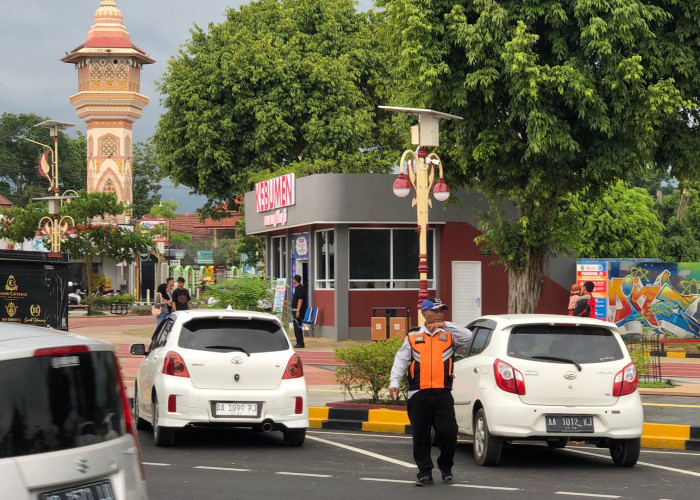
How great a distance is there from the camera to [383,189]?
33938 millimetres

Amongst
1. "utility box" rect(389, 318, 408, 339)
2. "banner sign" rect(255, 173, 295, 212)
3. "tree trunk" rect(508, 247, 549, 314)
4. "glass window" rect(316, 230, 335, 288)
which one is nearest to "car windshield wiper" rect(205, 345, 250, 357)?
"tree trunk" rect(508, 247, 549, 314)

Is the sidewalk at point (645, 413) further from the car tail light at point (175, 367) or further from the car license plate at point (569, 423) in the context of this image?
the car tail light at point (175, 367)

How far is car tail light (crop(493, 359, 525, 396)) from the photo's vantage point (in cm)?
1159

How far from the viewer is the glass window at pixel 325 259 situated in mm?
35156

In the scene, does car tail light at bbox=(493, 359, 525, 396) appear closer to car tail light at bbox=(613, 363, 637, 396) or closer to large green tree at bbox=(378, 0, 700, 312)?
car tail light at bbox=(613, 363, 637, 396)

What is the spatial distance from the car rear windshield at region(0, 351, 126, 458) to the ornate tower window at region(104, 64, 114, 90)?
95050 millimetres

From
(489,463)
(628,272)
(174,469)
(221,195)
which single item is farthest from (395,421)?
(221,195)

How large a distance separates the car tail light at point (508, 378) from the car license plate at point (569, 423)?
1.28 feet

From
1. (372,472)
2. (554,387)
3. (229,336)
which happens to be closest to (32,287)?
(229,336)

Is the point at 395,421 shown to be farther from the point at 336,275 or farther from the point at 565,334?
the point at 336,275

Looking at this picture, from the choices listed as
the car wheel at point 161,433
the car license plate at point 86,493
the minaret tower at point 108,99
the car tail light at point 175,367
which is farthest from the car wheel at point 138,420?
the minaret tower at point 108,99

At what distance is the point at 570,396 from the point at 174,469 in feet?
12.9

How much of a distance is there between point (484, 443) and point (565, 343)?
129 cm

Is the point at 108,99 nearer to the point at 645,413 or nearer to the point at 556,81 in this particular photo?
the point at 556,81
